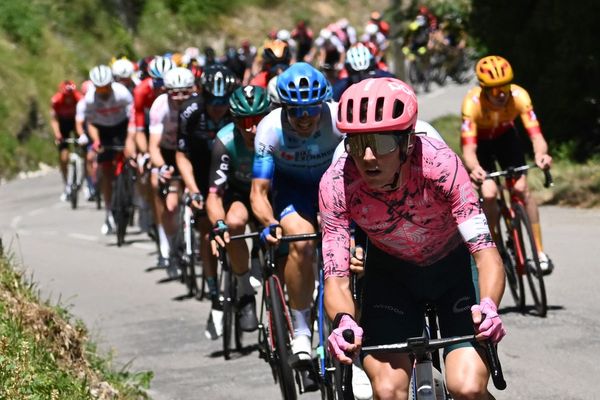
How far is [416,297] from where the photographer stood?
6074mm

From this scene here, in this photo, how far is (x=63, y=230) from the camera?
67.4 ft

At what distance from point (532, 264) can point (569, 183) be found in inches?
291

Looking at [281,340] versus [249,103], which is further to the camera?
[249,103]

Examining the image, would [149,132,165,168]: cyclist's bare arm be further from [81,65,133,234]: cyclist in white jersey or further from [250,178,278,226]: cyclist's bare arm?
[250,178,278,226]: cyclist's bare arm

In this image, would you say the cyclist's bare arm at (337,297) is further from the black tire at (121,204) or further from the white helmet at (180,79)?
the black tire at (121,204)

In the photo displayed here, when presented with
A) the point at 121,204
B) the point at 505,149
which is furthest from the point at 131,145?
the point at 505,149

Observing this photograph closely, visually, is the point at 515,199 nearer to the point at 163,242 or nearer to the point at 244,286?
the point at 244,286

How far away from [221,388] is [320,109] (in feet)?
6.90

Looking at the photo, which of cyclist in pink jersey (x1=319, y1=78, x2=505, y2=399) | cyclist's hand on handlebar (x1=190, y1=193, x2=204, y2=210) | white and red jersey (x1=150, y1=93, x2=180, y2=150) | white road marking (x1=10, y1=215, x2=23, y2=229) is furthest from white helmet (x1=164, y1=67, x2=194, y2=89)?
white road marking (x1=10, y1=215, x2=23, y2=229)

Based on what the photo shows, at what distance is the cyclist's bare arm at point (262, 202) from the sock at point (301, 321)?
57cm

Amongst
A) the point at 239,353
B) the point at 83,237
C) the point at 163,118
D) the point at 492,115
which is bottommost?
the point at 83,237

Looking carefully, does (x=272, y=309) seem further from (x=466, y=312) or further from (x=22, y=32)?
(x=22, y=32)

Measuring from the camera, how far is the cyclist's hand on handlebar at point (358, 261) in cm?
632

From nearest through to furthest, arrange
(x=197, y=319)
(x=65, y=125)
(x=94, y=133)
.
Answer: (x=197, y=319) < (x=94, y=133) < (x=65, y=125)
